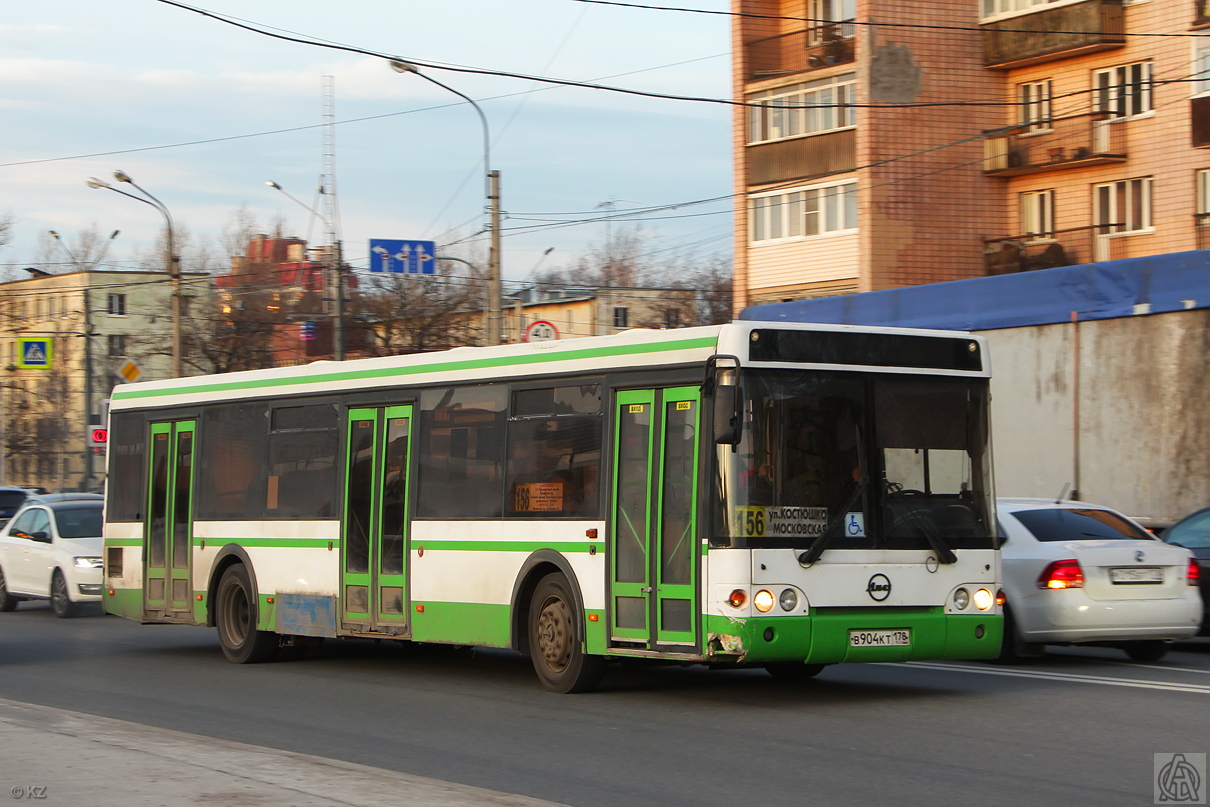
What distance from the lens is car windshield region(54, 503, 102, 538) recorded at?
2247 centimetres

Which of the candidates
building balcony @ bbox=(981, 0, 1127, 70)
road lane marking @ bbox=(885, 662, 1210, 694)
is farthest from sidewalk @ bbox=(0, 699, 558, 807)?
building balcony @ bbox=(981, 0, 1127, 70)

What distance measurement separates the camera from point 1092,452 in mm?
25609

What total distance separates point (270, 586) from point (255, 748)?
6.48 metres

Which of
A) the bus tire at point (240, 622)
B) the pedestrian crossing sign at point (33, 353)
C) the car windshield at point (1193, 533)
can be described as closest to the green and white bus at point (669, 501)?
the bus tire at point (240, 622)

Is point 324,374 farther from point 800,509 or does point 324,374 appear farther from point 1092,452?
point 1092,452

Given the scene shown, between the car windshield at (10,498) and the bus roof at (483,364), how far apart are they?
15986mm

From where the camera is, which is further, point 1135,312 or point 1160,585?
point 1135,312

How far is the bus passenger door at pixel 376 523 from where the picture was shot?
13.6m

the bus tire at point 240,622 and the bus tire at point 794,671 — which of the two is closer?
the bus tire at point 794,671

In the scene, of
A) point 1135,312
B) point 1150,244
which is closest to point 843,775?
point 1135,312

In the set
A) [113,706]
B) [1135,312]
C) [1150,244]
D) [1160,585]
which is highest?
[1150,244]

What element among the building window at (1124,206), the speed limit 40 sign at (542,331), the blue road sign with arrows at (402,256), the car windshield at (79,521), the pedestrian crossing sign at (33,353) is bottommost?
the car windshield at (79,521)

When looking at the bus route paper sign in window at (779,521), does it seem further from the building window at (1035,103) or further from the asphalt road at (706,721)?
the building window at (1035,103)

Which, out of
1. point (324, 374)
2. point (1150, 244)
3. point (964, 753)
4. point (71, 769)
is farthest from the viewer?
point (1150, 244)
